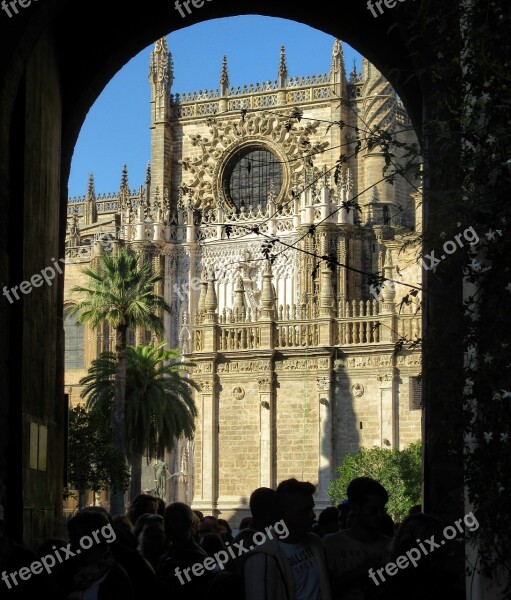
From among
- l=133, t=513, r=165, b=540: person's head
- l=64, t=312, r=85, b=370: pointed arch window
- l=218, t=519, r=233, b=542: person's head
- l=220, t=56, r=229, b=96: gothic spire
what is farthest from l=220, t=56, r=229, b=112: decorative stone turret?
l=133, t=513, r=165, b=540: person's head

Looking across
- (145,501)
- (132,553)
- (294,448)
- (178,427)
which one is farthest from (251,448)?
(132,553)

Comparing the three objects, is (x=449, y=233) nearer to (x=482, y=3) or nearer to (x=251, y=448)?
(x=482, y=3)

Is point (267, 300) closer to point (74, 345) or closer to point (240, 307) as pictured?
point (240, 307)

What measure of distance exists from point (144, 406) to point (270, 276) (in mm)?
7687

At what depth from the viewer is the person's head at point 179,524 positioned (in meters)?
8.03

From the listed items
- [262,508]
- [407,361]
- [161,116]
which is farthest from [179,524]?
[161,116]

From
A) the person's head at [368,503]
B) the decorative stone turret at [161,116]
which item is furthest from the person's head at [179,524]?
the decorative stone turret at [161,116]

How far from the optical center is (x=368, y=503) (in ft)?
24.5

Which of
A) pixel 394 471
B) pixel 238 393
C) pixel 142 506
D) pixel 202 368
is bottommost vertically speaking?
pixel 394 471

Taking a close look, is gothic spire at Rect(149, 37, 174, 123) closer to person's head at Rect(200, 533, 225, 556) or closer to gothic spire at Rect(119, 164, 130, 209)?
gothic spire at Rect(119, 164, 130, 209)

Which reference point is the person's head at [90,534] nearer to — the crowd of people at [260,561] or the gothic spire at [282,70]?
the crowd of people at [260,561]

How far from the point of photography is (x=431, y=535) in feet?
22.5

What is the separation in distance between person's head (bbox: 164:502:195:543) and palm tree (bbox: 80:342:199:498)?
125 feet

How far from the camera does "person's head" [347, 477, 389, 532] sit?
7453 millimetres
